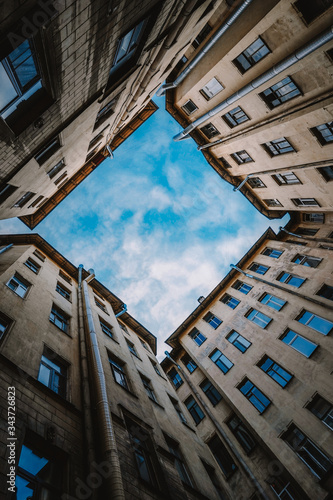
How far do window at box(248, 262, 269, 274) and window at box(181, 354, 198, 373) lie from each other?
39.8 ft

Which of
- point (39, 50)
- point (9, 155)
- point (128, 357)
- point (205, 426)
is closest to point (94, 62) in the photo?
point (39, 50)

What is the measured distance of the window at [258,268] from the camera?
28111 mm

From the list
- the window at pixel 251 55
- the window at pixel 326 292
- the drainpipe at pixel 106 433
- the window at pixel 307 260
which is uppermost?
the window at pixel 251 55

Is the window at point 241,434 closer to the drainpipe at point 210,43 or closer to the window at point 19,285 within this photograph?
the window at point 19,285

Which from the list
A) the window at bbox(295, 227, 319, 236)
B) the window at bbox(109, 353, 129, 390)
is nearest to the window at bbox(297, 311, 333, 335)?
the window at bbox(295, 227, 319, 236)

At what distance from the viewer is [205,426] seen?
20422 millimetres

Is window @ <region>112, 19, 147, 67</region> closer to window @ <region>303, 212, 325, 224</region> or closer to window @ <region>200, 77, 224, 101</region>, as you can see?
window @ <region>200, 77, 224, 101</region>

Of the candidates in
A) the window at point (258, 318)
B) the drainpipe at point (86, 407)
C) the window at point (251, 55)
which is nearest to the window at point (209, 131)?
the window at point (251, 55)

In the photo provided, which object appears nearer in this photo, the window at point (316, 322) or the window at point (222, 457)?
the window at point (222, 457)

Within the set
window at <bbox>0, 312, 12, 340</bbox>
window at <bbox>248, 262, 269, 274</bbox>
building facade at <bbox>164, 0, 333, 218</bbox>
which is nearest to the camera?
window at <bbox>0, 312, 12, 340</bbox>

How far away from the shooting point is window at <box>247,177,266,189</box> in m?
26.5

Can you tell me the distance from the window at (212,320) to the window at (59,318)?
16898mm

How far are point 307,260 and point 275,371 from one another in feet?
35.6

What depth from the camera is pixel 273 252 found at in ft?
96.5
